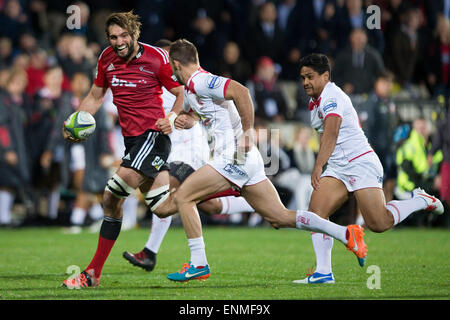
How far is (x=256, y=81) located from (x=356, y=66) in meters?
2.04

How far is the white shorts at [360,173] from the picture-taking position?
26.3 ft

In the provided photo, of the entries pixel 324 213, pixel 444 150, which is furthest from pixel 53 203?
pixel 324 213

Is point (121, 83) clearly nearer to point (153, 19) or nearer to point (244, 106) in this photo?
point (244, 106)

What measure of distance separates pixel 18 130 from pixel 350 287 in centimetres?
932

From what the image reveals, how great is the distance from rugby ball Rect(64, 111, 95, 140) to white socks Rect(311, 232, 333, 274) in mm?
2480

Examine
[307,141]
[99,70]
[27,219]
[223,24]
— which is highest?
[223,24]

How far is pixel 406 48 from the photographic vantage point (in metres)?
16.8

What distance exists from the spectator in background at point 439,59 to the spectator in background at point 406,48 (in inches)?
12.6

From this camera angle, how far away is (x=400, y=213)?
27.0ft
